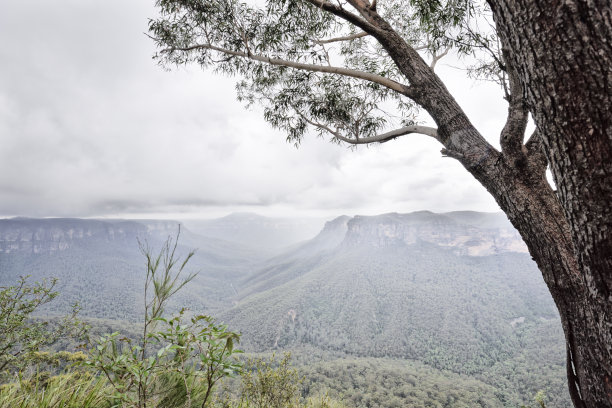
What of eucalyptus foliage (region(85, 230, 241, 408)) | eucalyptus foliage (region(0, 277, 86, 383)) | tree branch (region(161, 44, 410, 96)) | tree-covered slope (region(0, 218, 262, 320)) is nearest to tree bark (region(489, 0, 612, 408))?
tree branch (region(161, 44, 410, 96))

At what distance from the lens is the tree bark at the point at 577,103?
2.13ft

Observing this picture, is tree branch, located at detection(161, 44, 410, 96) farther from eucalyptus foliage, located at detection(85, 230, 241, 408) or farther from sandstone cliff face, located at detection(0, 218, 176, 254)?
sandstone cliff face, located at detection(0, 218, 176, 254)

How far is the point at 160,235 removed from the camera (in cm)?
19338

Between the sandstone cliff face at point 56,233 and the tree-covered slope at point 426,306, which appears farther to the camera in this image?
the sandstone cliff face at point 56,233

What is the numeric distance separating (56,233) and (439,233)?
555 feet

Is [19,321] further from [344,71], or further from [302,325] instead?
[302,325]

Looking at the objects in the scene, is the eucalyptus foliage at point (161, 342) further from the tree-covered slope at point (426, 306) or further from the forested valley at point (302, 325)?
the tree-covered slope at point (426, 306)

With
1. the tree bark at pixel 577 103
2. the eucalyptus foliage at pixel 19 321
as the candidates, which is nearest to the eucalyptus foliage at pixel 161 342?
the tree bark at pixel 577 103

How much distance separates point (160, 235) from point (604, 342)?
717 ft

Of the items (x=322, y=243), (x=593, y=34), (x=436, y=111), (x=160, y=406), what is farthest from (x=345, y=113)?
(x=322, y=243)

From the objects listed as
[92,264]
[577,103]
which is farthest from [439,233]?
[92,264]

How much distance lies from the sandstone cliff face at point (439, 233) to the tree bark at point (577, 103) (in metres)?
95.5

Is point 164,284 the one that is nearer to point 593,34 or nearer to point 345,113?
point 593,34

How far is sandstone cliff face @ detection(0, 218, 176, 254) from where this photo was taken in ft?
419
